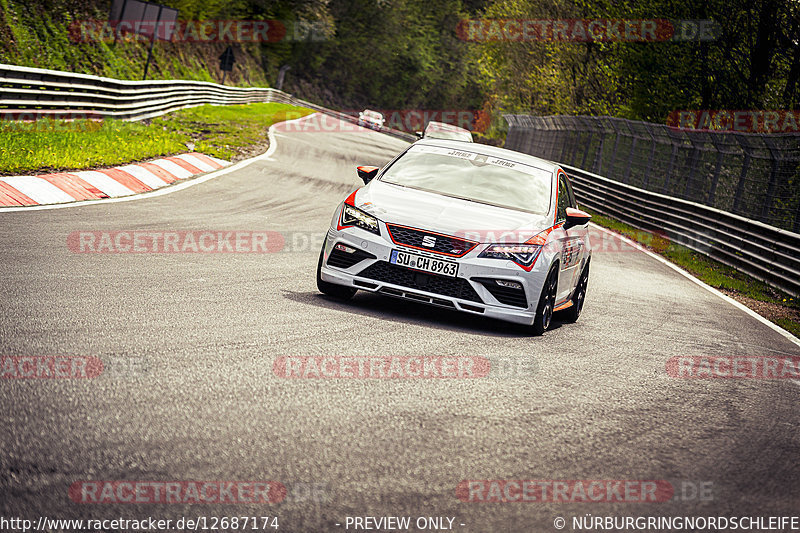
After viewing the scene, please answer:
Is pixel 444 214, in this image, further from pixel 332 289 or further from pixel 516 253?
pixel 332 289

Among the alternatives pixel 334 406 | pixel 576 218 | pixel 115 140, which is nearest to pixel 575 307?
pixel 576 218

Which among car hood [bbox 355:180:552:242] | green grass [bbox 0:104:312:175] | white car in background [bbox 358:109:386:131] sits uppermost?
car hood [bbox 355:180:552:242]

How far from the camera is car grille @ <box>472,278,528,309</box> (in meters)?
7.89

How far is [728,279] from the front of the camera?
56.0 ft

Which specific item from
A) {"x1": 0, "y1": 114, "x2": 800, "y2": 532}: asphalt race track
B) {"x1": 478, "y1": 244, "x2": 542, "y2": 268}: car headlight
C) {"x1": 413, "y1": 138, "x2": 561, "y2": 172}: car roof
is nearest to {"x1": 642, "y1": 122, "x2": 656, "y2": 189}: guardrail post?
{"x1": 0, "y1": 114, "x2": 800, "y2": 532}: asphalt race track

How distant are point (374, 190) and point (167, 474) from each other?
511 centimetres

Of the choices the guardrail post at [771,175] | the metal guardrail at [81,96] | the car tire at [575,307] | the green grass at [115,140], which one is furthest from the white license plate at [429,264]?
the guardrail post at [771,175]

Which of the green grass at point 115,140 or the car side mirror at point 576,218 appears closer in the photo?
the car side mirror at point 576,218

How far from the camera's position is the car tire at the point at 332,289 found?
840 cm

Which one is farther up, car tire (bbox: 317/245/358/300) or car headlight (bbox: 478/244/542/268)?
car headlight (bbox: 478/244/542/268)

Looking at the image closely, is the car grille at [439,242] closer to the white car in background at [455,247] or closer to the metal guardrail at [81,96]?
the white car in background at [455,247]

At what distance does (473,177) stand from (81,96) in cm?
1323

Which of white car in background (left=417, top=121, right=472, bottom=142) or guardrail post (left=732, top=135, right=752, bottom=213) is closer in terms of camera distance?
guardrail post (left=732, top=135, right=752, bottom=213)

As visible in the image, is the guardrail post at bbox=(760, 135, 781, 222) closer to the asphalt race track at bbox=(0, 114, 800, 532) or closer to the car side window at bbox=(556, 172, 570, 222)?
the asphalt race track at bbox=(0, 114, 800, 532)
